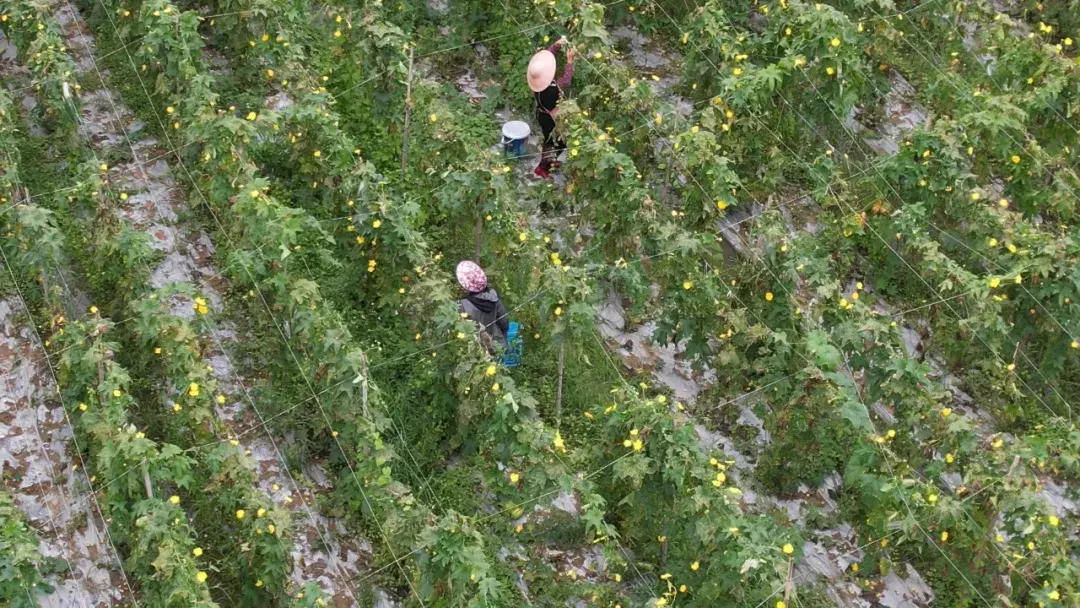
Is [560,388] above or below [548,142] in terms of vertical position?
below

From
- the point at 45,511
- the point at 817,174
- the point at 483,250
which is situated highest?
the point at 817,174

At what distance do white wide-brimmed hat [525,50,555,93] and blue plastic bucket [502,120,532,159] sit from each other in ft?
1.82

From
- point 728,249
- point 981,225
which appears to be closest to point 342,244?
point 728,249

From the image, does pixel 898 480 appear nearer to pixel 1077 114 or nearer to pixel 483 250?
pixel 483 250

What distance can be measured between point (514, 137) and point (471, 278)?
244cm

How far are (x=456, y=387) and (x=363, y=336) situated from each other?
123 cm

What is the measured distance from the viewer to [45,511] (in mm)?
7180

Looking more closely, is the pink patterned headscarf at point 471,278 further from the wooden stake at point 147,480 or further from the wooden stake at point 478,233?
the wooden stake at point 147,480

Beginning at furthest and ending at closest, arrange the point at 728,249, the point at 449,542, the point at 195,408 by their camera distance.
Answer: the point at 728,249, the point at 195,408, the point at 449,542

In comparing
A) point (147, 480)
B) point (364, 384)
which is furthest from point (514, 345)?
point (147, 480)

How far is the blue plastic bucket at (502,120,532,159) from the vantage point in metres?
9.80

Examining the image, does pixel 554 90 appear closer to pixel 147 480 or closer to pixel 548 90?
pixel 548 90

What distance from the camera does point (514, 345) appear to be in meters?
7.93

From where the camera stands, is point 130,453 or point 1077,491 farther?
point 1077,491
